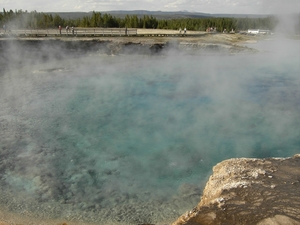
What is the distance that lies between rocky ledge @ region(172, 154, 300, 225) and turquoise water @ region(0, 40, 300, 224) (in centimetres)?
94

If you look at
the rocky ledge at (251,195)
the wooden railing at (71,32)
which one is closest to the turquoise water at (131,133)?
the rocky ledge at (251,195)

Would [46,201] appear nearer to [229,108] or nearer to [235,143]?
[235,143]

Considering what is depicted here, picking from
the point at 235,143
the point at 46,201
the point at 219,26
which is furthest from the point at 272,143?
the point at 219,26

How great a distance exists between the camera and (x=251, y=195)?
2.95 m

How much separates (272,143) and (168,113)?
8.46ft

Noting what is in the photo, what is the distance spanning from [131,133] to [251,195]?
3572mm

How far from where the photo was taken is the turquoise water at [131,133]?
427 centimetres

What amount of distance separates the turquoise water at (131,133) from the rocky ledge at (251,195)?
0.94 m

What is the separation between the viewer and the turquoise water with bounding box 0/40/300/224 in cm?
427

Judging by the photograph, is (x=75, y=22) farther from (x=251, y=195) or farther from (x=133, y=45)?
(x=251, y=195)

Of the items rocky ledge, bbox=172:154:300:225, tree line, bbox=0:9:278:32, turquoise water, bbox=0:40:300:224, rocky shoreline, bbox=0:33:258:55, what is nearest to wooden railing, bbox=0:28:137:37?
rocky shoreline, bbox=0:33:258:55

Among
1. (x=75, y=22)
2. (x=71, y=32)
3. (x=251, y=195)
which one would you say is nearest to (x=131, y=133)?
(x=251, y=195)

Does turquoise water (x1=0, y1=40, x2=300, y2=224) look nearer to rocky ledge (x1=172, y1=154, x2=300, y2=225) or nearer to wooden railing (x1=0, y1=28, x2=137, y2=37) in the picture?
rocky ledge (x1=172, y1=154, x2=300, y2=225)

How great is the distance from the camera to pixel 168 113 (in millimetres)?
7316
